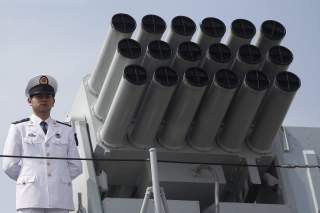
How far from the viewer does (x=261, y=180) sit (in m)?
8.12

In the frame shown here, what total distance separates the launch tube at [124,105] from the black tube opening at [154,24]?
0.58m

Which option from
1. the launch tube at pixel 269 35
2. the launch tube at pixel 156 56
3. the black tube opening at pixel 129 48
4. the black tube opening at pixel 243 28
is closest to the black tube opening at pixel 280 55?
the launch tube at pixel 269 35

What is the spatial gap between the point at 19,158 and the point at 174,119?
4.84 ft

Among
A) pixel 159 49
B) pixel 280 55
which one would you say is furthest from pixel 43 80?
pixel 280 55

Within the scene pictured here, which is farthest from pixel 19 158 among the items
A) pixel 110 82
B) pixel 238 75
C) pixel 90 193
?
pixel 238 75

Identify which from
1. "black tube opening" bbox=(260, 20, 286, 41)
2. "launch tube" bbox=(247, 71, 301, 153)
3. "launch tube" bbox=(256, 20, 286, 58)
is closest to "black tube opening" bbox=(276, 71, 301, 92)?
"launch tube" bbox=(247, 71, 301, 153)

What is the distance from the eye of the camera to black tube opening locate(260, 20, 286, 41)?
8008 millimetres

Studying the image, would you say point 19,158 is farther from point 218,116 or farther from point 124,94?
point 218,116

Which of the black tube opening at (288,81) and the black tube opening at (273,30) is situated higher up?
the black tube opening at (273,30)

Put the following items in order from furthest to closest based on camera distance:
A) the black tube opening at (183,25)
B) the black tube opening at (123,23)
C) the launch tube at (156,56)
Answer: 1. the black tube opening at (123,23)
2. the black tube opening at (183,25)
3. the launch tube at (156,56)

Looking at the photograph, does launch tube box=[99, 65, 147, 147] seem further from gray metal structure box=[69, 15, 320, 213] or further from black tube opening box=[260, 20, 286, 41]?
black tube opening box=[260, 20, 286, 41]

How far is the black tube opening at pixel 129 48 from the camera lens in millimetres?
7559

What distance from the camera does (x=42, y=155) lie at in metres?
6.84

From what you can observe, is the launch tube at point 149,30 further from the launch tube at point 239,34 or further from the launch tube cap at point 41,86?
the launch tube cap at point 41,86
